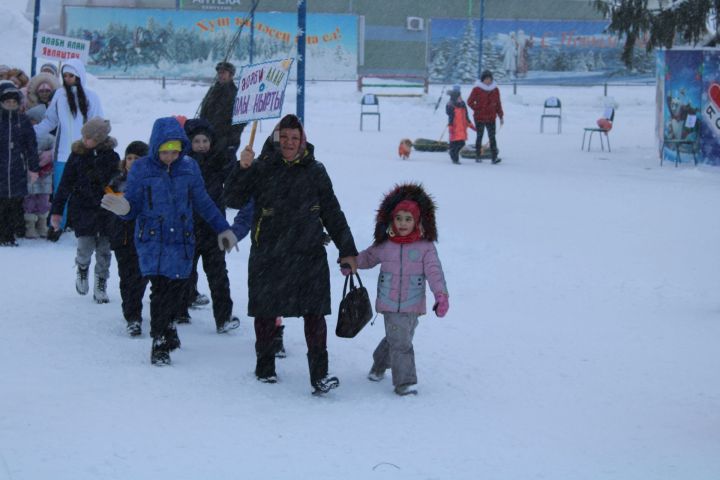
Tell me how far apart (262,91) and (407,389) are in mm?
2884

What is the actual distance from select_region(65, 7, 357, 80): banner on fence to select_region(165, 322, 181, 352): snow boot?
35637 mm

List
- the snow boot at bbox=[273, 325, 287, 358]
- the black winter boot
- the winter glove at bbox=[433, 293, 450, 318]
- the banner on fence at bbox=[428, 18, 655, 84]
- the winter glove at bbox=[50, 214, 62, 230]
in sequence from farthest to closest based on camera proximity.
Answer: the banner on fence at bbox=[428, 18, 655, 84] → the winter glove at bbox=[50, 214, 62, 230] → the snow boot at bbox=[273, 325, 287, 358] → the black winter boot → the winter glove at bbox=[433, 293, 450, 318]

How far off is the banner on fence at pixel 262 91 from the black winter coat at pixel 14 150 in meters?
3.94

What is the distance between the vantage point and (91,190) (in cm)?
938

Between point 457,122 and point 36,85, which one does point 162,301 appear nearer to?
point 36,85

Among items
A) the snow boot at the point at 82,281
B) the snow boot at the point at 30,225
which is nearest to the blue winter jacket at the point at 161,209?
the snow boot at the point at 82,281

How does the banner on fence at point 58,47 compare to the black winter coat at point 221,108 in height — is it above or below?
above

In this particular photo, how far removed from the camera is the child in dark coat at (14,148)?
463 inches

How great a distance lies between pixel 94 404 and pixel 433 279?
202 cm

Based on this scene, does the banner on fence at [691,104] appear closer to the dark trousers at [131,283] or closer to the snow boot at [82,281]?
the snow boot at [82,281]

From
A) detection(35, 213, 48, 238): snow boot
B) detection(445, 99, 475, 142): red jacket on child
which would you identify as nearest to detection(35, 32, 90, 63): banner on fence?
detection(35, 213, 48, 238): snow boot

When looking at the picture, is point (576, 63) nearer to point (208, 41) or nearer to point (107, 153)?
point (208, 41)

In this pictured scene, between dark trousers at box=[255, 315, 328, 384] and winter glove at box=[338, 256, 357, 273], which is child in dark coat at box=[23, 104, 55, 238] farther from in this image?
winter glove at box=[338, 256, 357, 273]

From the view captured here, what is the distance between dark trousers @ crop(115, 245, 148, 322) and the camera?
8266 millimetres
